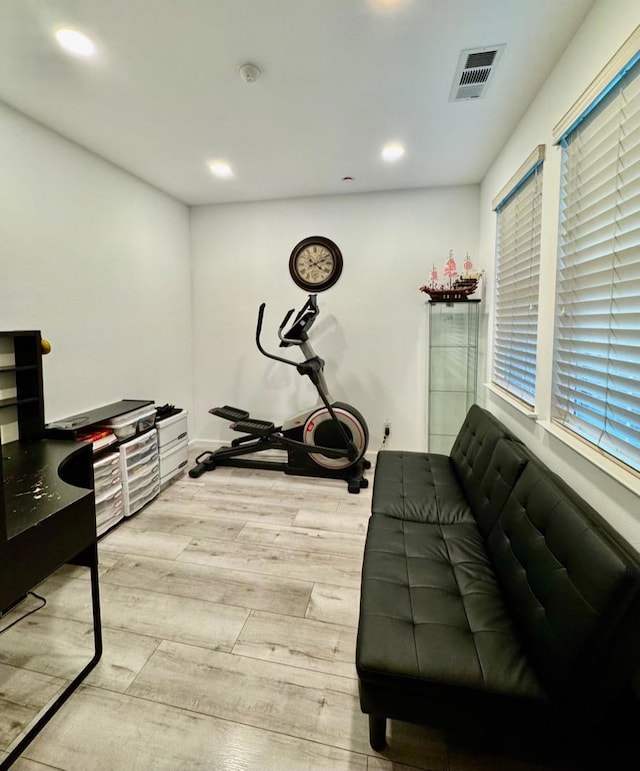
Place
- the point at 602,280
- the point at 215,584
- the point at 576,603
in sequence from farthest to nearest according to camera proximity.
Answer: the point at 215,584 < the point at 602,280 < the point at 576,603

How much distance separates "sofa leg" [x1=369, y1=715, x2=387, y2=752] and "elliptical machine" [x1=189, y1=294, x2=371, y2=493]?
2012 millimetres

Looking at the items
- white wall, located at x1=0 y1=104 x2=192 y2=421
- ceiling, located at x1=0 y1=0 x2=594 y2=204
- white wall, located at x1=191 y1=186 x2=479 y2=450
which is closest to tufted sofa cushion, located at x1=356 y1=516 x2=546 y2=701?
white wall, located at x1=191 y1=186 x2=479 y2=450

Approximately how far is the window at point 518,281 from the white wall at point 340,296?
95cm

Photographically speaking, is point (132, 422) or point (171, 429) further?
point (171, 429)

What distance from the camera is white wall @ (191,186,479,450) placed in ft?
12.2

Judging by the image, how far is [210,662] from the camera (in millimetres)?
1612

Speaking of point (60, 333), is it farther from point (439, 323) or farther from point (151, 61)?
point (439, 323)

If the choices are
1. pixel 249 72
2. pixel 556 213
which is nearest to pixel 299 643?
pixel 556 213

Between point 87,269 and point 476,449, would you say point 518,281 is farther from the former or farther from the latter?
point 87,269

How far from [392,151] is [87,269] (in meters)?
2.54

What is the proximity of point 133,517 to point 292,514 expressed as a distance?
122 cm

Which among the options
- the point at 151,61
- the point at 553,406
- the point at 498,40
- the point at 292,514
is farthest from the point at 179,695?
the point at 498,40

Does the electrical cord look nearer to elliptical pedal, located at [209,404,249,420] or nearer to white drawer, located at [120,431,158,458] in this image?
white drawer, located at [120,431,158,458]

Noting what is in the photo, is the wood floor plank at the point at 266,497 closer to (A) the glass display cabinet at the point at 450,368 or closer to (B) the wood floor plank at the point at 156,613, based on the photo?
(B) the wood floor plank at the point at 156,613
